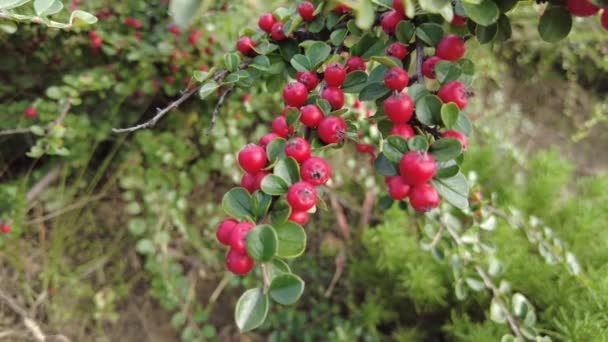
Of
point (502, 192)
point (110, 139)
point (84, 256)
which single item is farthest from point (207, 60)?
point (502, 192)

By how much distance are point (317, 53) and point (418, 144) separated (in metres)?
0.26

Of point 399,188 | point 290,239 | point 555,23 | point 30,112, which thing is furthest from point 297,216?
point 30,112

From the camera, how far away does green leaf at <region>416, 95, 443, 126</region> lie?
0.60 metres

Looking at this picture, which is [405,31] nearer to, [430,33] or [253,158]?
[430,33]

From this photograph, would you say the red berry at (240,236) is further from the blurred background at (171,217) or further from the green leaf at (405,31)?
the blurred background at (171,217)

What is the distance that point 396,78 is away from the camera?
0.61 metres

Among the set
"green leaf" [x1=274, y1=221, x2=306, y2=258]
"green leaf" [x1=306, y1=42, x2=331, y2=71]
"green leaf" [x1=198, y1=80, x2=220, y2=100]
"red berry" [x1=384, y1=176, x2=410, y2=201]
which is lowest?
"green leaf" [x1=274, y1=221, x2=306, y2=258]

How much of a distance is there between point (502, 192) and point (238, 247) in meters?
1.61

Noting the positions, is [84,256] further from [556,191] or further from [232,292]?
[556,191]

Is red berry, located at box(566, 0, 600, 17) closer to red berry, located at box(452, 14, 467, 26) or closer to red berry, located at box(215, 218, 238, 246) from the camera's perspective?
red berry, located at box(452, 14, 467, 26)

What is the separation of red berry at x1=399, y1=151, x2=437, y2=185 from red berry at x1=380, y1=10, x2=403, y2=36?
258 mm

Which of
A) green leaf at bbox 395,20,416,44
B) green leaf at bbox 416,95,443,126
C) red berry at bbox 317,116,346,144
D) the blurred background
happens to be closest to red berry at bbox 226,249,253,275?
red berry at bbox 317,116,346,144

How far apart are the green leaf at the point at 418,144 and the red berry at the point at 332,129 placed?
11 centimetres

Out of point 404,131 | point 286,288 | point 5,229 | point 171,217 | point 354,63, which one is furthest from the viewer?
point 171,217
